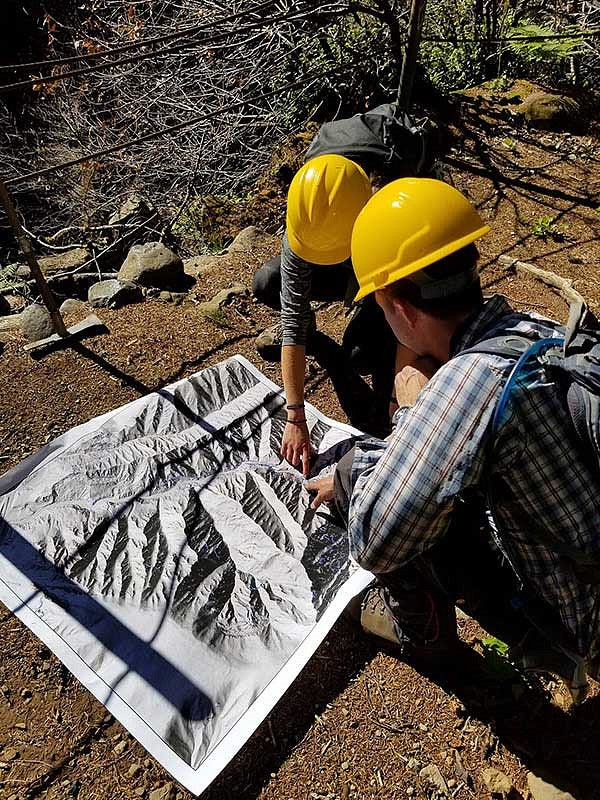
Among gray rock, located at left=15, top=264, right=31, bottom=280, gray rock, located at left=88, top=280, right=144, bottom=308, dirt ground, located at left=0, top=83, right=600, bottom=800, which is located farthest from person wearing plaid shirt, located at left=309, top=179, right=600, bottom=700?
gray rock, located at left=15, top=264, right=31, bottom=280

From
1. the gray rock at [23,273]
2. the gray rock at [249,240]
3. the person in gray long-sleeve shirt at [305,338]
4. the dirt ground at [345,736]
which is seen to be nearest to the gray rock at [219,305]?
the gray rock at [249,240]

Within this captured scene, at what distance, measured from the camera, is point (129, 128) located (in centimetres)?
614

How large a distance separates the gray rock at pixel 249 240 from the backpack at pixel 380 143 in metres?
1.91

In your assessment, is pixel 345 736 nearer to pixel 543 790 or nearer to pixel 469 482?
pixel 543 790

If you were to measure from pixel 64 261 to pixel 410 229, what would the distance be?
4524 millimetres

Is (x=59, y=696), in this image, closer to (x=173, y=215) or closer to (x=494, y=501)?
(x=494, y=501)

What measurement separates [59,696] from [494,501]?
4.42 ft

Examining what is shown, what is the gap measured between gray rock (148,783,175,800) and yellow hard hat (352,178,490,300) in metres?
1.34

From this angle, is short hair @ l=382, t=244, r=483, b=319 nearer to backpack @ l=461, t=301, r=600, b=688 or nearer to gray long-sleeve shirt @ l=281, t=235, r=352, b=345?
backpack @ l=461, t=301, r=600, b=688

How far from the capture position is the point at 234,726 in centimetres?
156

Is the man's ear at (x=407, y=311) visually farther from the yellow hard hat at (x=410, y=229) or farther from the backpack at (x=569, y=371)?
the backpack at (x=569, y=371)

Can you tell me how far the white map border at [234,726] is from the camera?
1.49 m

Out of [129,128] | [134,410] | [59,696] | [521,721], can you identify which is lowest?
[521,721]

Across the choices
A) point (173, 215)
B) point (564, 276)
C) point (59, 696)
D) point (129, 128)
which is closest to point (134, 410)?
point (59, 696)
